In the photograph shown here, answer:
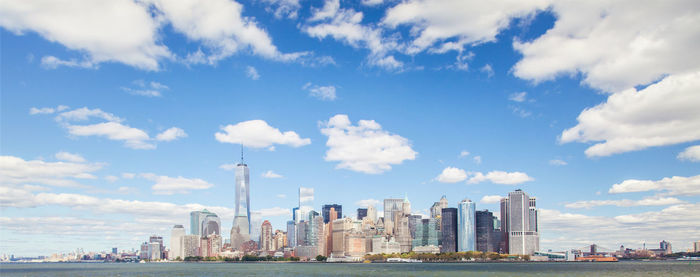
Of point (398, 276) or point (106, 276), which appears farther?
point (106, 276)

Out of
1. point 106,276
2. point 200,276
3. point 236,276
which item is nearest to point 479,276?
point 236,276

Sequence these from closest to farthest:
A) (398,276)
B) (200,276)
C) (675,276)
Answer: (675,276)
(398,276)
(200,276)

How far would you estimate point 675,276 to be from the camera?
433 ft

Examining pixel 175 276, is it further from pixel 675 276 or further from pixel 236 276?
pixel 675 276

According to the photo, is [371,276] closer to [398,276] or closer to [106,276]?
[398,276]

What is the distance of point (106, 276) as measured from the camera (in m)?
154

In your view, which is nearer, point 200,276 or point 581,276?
point 581,276

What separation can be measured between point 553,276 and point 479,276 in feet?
56.8

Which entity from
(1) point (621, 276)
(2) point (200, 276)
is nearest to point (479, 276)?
(1) point (621, 276)

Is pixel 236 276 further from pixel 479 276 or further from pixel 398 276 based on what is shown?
pixel 479 276

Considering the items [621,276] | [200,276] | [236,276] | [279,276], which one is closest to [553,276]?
[621,276]

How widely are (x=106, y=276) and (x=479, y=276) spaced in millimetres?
94728

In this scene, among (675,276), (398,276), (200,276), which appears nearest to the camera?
(675,276)

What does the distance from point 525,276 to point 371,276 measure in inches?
1447
